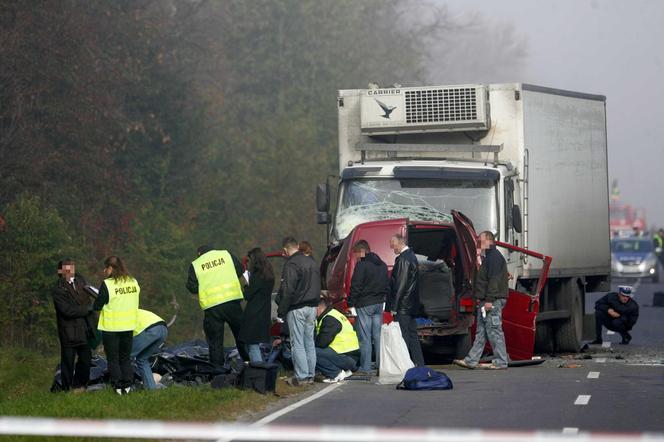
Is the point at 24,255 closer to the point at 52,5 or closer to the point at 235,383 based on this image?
the point at 52,5

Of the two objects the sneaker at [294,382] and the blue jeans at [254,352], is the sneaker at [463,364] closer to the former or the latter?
the sneaker at [294,382]

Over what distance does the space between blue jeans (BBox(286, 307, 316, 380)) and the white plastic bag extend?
0.83 m

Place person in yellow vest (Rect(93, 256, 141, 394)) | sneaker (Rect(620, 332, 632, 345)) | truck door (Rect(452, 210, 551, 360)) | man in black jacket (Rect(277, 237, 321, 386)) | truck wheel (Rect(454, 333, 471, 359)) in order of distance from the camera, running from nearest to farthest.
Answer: person in yellow vest (Rect(93, 256, 141, 394))
man in black jacket (Rect(277, 237, 321, 386))
truck door (Rect(452, 210, 551, 360))
truck wheel (Rect(454, 333, 471, 359))
sneaker (Rect(620, 332, 632, 345))

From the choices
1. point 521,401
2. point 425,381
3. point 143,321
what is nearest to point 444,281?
point 425,381

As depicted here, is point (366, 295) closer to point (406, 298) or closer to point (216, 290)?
point (406, 298)

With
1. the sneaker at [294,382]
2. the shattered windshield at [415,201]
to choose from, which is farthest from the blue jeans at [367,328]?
the shattered windshield at [415,201]

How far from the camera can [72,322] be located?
16547mm

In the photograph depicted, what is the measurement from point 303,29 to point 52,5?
29728 millimetres

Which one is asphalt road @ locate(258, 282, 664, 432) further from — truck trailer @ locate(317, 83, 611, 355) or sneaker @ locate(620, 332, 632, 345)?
sneaker @ locate(620, 332, 632, 345)

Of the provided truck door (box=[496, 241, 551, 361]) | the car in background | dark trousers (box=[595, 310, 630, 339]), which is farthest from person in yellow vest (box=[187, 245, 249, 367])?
the car in background

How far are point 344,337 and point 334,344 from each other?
0.58ft

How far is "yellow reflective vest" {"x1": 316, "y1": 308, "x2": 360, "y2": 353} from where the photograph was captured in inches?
750

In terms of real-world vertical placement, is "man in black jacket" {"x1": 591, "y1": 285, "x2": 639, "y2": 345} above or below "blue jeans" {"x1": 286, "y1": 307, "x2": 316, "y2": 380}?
below

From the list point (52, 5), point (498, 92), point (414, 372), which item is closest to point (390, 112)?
point (498, 92)
